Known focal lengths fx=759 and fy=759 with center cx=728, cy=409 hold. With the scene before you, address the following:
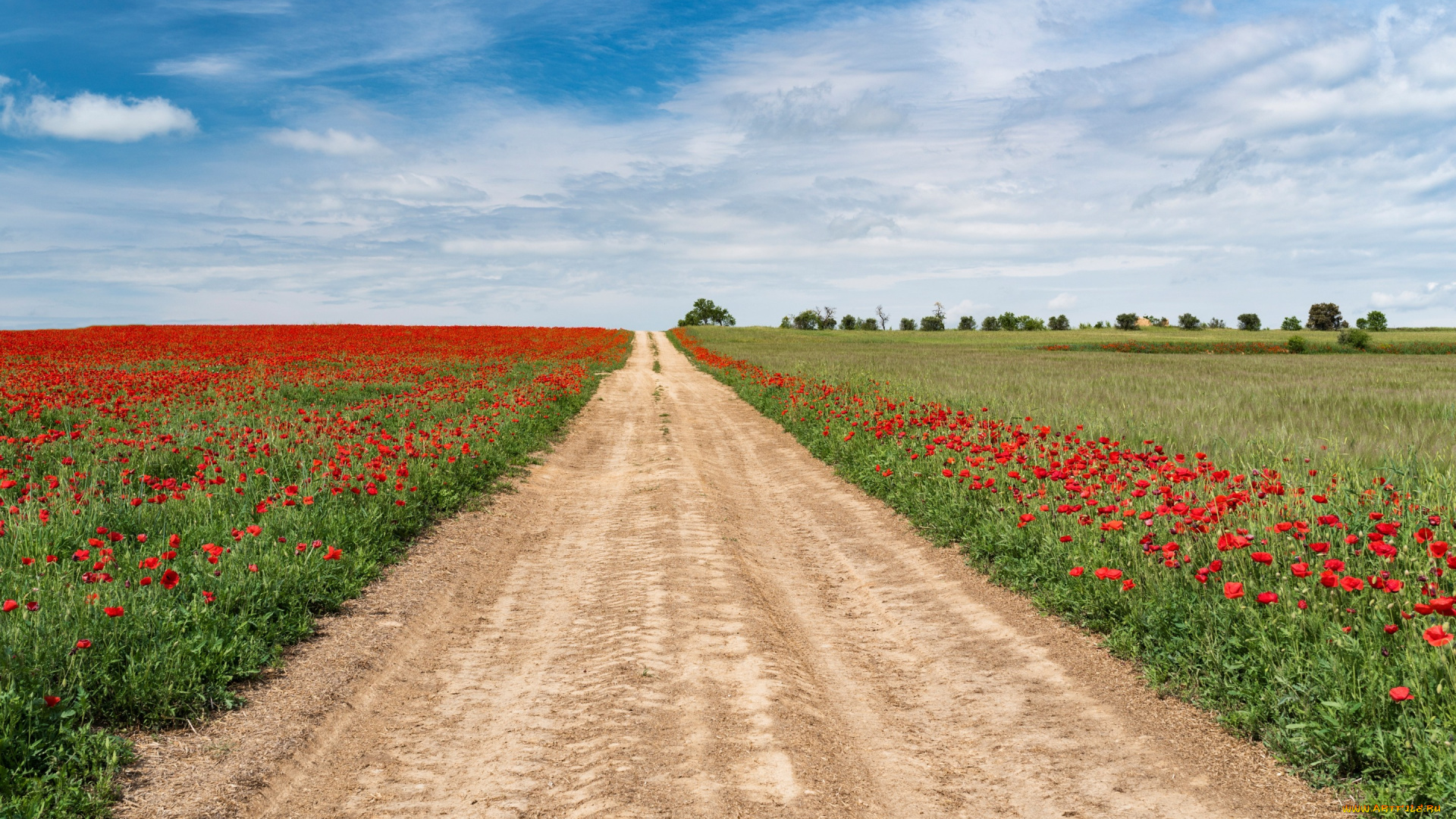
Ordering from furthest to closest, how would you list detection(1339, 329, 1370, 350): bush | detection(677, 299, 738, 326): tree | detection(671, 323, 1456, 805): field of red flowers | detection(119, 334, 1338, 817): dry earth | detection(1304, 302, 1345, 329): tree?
detection(677, 299, 738, 326): tree < detection(1304, 302, 1345, 329): tree < detection(1339, 329, 1370, 350): bush < detection(671, 323, 1456, 805): field of red flowers < detection(119, 334, 1338, 817): dry earth

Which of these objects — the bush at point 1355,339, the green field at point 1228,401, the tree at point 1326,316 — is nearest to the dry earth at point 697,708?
the green field at point 1228,401

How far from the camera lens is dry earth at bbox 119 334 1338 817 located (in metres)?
3.70

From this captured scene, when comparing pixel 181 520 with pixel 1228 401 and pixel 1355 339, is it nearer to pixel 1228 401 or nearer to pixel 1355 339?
pixel 1228 401

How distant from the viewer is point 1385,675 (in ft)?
13.1

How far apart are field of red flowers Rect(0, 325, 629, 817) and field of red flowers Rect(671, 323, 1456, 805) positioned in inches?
224

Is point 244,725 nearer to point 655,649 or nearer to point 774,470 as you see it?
point 655,649

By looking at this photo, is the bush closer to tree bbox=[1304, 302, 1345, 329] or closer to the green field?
the green field

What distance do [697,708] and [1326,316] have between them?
115046 mm

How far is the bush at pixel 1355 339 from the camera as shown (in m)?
55.5

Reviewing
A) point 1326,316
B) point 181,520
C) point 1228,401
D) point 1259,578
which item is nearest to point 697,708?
point 1259,578

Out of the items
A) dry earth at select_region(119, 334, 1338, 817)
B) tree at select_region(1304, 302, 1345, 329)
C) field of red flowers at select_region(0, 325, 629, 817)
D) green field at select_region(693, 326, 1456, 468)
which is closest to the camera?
dry earth at select_region(119, 334, 1338, 817)

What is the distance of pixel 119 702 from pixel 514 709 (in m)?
2.15

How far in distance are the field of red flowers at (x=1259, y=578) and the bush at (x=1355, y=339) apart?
62.0 meters

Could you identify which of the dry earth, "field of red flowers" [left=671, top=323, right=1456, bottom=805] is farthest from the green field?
the dry earth
